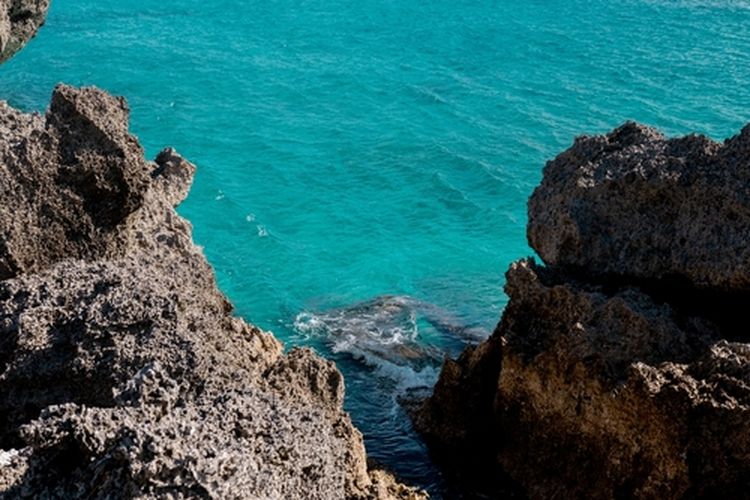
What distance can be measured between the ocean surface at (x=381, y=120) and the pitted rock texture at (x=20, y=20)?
14.9 feet

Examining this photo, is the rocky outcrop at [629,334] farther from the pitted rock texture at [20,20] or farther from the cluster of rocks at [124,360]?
the pitted rock texture at [20,20]

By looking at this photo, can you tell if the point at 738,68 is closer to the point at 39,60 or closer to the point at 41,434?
the point at 39,60

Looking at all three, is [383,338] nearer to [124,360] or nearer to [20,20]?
[124,360]

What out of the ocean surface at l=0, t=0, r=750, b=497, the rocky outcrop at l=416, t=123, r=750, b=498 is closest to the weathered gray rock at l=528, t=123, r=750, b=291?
the rocky outcrop at l=416, t=123, r=750, b=498

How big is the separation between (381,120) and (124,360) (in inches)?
799

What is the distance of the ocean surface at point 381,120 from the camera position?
16516 millimetres

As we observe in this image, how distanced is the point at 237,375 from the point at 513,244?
46.7 ft

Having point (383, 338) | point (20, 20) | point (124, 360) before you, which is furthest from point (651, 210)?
point (20, 20)

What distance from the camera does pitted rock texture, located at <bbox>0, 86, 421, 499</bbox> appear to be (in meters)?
4.93

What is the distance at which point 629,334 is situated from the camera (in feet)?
29.4

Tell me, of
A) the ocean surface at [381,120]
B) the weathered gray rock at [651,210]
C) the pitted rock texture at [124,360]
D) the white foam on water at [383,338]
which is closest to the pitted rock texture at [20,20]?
the ocean surface at [381,120]

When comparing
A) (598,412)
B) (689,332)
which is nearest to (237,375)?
(598,412)

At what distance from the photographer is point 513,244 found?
19.9 metres

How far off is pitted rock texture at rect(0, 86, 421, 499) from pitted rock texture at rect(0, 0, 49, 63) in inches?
398
